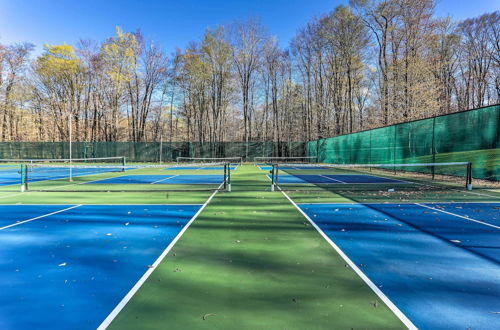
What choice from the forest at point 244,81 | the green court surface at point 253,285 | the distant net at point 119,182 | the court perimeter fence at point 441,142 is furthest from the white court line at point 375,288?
the forest at point 244,81

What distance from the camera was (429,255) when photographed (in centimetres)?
411

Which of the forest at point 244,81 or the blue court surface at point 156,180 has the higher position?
the forest at point 244,81

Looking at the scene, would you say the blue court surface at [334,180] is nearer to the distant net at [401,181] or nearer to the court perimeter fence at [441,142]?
the distant net at [401,181]

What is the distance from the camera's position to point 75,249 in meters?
4.34

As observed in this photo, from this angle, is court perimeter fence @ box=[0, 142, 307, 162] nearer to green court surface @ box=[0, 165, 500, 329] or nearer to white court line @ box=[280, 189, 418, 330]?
green court surface @ box=[0, 165, 500, 329]

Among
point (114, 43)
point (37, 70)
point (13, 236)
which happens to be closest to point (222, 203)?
point (13, 236)

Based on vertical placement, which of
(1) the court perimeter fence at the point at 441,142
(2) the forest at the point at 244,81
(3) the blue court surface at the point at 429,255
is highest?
(2) the forest at the point at 244,81

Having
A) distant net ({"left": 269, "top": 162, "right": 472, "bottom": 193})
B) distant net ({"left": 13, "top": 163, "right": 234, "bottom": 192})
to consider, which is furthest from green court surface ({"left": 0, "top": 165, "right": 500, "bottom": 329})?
distant net ({"left": 269, "top": 162, "right": 472, "bottom": 193})

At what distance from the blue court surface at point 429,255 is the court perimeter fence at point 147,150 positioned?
2810 cm

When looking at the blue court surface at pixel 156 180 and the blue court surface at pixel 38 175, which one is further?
the blue court surface at pixel 38 175

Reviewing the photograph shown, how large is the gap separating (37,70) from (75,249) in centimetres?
4412

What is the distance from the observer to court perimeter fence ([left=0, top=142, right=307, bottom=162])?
35031mm

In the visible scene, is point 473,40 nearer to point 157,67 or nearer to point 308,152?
point 308,152

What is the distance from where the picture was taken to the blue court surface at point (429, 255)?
2.71 m
